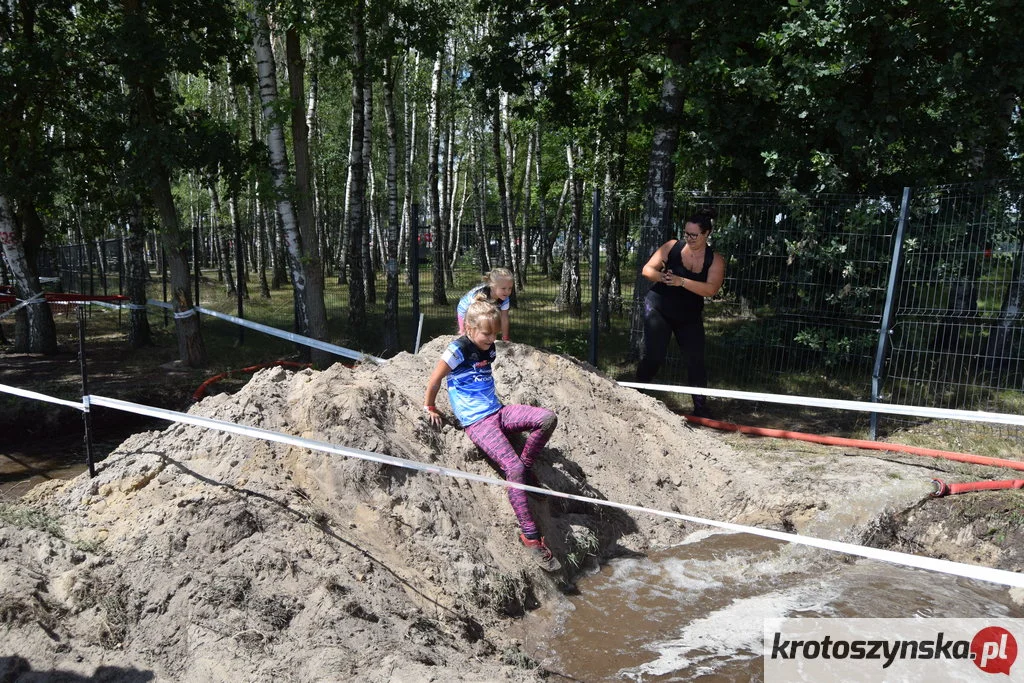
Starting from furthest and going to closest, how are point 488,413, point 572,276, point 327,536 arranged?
point 572,276 < point 488,413 < point 327,536

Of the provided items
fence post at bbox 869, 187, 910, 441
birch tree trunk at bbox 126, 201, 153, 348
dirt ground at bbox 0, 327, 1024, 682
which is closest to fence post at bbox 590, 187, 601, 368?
dirt ground at bbox 0, 327, 1024, 682

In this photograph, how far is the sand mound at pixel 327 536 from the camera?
12.9 feet

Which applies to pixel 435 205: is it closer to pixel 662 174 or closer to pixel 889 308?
pixel 662 174

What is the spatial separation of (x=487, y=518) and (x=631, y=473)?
188 cm

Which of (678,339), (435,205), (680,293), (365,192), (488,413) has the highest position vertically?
(365,192)

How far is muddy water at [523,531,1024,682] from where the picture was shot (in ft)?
14.5

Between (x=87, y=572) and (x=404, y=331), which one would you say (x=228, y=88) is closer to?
(x=404, y=331)

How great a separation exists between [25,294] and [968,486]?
1442 centimetres

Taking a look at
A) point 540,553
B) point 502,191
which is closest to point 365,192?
point 502,191

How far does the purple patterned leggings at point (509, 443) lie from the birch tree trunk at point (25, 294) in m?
10.4

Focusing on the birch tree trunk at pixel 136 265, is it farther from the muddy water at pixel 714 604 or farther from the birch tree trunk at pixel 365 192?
the muddy water at pixel 714 604

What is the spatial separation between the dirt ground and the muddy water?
0.79ft

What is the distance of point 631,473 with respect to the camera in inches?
264

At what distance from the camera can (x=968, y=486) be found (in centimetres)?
606
